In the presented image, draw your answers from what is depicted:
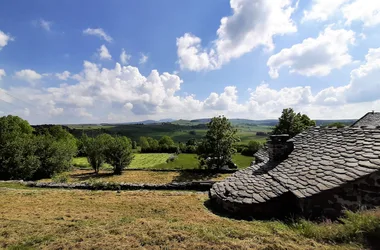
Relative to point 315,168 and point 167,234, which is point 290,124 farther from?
point 167,234

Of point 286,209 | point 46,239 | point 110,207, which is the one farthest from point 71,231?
point 286,209

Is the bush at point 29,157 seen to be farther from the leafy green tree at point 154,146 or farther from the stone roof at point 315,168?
the leafy green tree at point 154,146

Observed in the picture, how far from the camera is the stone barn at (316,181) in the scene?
6934 mm

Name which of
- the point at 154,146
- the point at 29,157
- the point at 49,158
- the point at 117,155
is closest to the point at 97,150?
the point at 117,155

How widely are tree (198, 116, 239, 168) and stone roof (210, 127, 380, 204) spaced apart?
24.3m

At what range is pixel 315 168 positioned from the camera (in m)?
8.33

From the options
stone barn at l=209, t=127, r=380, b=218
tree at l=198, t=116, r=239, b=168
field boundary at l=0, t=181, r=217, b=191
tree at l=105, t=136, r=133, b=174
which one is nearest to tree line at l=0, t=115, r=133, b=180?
tree at l=105, t=136, r=133, b=174

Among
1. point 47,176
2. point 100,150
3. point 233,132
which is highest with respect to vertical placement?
point 233,132

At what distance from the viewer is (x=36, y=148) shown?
3116cm

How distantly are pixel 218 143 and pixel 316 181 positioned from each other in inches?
1100

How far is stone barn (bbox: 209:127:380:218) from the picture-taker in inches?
273

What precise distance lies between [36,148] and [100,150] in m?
9.52

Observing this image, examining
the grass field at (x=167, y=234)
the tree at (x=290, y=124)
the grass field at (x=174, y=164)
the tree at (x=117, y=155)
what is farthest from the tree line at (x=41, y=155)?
the tree at (x=290, y=124)

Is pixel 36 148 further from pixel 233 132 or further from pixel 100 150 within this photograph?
pixel 233 132
